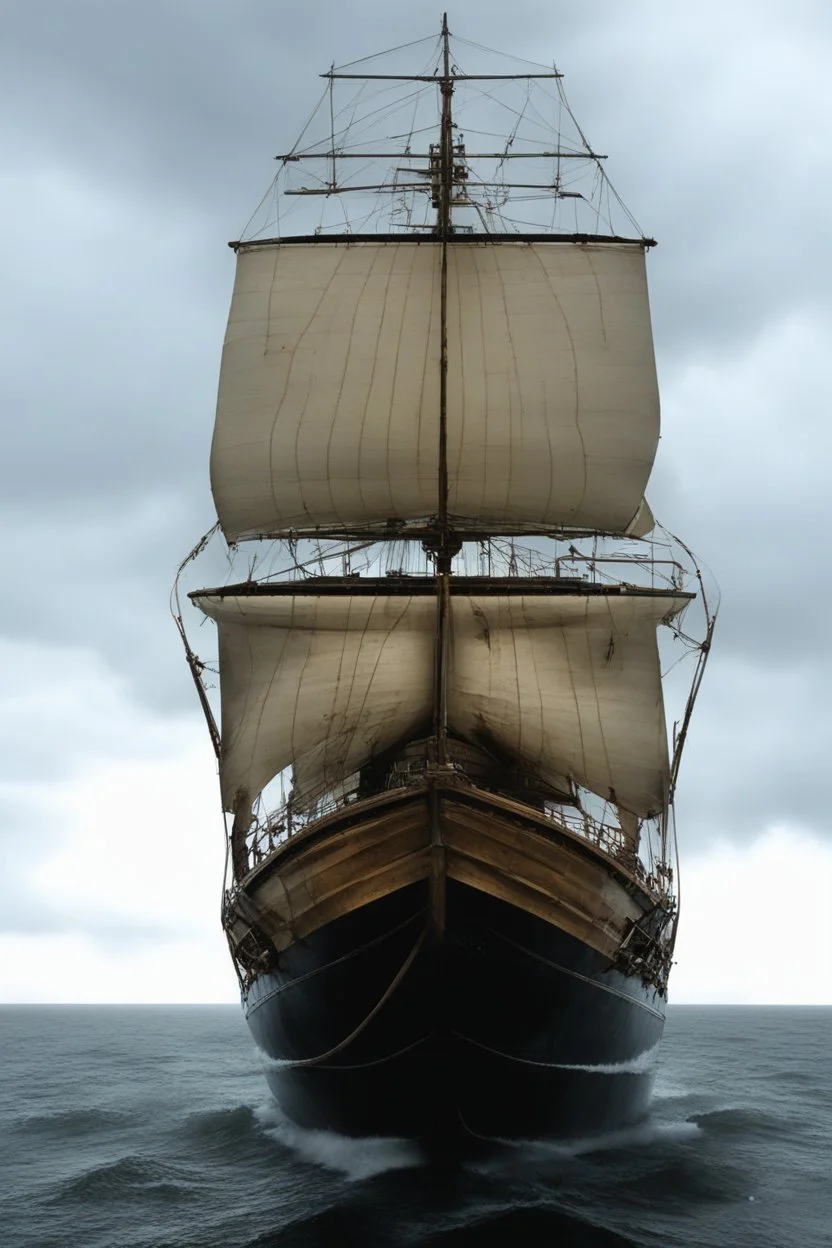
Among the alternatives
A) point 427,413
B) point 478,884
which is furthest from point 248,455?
point 478,884

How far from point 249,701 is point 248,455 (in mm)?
5963

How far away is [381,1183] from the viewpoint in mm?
18844

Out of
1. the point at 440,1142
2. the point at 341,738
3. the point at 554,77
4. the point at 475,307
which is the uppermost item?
the point at 554,77

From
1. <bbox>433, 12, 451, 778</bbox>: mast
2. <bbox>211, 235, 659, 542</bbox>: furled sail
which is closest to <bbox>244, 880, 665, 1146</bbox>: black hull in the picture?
<bbox>433, 12, 451, 778</bbox>: mast

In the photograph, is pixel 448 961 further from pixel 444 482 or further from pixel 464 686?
pixel 444 482

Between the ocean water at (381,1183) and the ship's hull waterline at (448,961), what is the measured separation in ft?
3.08

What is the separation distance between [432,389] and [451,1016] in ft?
47.2

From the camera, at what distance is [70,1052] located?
56531 millimetres

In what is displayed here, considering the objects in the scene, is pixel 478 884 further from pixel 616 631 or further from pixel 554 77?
pixel 554 77

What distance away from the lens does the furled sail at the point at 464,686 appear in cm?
2406

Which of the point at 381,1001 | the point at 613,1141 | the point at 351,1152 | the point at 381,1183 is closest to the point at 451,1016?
the point at 381,1001

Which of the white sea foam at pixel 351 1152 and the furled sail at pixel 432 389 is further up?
the furled sail at pixel 432 389

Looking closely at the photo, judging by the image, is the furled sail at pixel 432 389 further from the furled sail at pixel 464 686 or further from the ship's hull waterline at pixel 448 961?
the ship's hull waterline at pixel 448 961

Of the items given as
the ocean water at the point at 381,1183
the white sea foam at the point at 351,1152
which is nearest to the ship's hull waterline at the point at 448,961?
the white sea foam at the point at 351,1152
